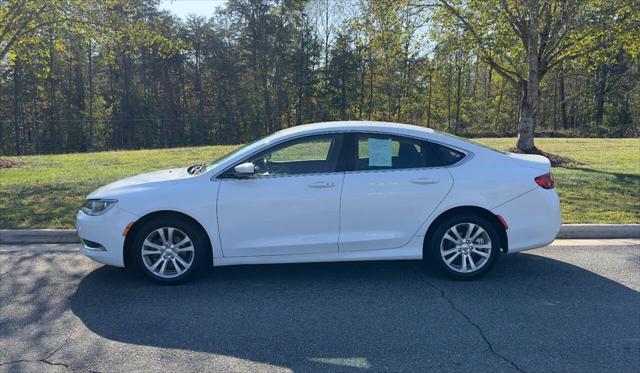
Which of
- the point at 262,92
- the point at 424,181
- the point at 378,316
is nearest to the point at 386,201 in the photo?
the point at 424,181

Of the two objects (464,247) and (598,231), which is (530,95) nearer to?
(598,231)

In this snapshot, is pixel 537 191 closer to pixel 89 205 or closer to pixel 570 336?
pixel 570 336

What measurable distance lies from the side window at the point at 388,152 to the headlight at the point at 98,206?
246 cm

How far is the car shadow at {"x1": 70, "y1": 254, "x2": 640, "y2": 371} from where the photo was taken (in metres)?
3.74

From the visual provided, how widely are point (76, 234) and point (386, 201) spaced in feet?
13.6

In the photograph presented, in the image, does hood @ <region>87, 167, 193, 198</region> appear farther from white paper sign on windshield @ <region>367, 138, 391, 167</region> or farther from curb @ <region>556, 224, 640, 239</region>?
curb @ <region>556, 224, 640, 239</region>

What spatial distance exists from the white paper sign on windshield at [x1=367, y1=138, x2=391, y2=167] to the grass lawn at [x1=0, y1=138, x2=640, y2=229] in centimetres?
380

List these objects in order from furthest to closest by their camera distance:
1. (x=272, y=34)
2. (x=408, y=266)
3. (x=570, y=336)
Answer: (x=272, y=34) → (x=408, y=266) → (x=570, y=336)

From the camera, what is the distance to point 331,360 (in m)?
3.66

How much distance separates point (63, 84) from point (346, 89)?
25.8 meters

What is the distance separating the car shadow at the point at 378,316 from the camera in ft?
12.3

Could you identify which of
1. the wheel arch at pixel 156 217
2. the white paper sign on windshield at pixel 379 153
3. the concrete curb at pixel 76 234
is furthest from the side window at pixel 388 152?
the concrete curb at pixel 76 234

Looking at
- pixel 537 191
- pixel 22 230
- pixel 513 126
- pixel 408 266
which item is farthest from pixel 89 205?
pixel 513 126

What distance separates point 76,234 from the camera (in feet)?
21.8
